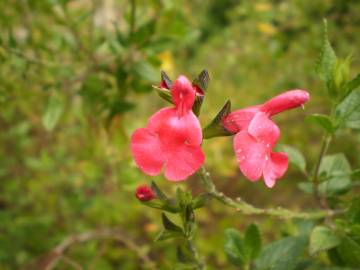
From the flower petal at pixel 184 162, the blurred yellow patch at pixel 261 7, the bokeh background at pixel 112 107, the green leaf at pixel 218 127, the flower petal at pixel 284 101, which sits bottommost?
the bokeh background at pixel 112 107

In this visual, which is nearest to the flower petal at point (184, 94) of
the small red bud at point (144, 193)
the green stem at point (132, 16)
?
the small red bud at point (144, 193)

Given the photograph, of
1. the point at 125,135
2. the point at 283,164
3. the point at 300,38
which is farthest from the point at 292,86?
the point at 283,164

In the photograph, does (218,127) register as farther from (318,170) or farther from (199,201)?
(318,170)

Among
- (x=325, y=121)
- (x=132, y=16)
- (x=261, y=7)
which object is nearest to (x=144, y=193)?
(x=325, y=121)

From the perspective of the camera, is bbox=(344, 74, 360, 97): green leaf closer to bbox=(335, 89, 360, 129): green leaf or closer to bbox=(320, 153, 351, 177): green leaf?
bbox=(335, 89, 360, 129): green leaf

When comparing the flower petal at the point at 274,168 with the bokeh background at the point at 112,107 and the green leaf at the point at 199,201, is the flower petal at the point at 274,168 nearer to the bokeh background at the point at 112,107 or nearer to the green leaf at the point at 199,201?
the green leaf at the point at 199,201

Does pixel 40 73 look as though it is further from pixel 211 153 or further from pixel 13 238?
pixel 211 153

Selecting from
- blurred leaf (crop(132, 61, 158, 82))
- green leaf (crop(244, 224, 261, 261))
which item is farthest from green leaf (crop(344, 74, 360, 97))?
blurred leaf (crop(132, 61, 158, 82))

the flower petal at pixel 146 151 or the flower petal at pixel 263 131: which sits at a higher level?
the flower petal at pixel 263 131
